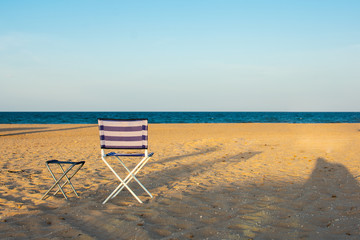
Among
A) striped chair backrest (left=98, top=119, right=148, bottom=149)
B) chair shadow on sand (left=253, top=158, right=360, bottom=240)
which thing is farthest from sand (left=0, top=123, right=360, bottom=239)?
striped chair backrest (left=98, top=119, right=148, bottom=149)

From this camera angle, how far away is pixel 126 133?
12.4 ft

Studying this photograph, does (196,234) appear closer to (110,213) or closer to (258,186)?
(110,213)

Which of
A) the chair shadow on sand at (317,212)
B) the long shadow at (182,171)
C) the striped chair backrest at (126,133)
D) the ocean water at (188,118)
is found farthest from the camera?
the ocean water at (188,118)

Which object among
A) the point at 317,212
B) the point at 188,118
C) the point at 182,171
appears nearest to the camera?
the point at 317,212

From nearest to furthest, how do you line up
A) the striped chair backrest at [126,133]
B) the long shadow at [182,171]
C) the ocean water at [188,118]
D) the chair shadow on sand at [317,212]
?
the chair shadow on sand at [317,212] → the striped chair backrest at [126,133] → the long shadow at [182,171] → the ocean water at [188,118]

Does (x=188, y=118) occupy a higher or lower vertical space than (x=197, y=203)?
higher

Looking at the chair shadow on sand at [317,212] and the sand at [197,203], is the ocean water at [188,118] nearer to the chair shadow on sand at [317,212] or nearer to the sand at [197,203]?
the sand at [197,203]

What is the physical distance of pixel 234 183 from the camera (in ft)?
16.0

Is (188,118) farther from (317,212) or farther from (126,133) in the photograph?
A: (317,212)

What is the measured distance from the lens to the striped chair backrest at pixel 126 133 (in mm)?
3760

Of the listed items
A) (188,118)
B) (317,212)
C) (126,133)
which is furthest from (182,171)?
(188,118)

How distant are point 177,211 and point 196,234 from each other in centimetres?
69

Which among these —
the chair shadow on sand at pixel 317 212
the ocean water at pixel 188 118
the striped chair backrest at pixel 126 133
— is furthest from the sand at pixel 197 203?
the ocean water at pixel 188 118

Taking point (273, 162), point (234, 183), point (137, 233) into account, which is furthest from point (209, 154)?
Result: point (137, 233)
